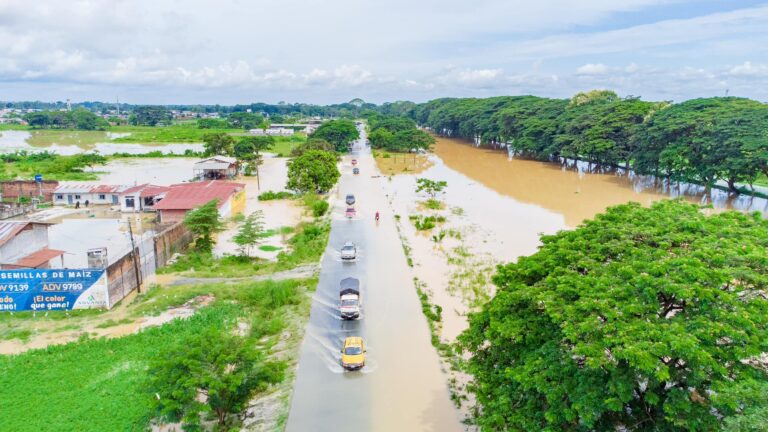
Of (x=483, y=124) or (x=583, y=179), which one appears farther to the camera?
(x=483, y=124)

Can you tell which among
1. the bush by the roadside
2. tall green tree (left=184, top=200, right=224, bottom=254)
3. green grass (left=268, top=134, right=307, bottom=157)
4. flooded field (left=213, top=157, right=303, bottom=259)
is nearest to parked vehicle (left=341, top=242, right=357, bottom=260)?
flooded field (left=213, top=157, right=303, bottom=259)

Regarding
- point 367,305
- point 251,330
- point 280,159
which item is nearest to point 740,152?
point 367,305

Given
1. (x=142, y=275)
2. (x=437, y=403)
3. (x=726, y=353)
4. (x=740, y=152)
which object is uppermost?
(x=740, y=152)

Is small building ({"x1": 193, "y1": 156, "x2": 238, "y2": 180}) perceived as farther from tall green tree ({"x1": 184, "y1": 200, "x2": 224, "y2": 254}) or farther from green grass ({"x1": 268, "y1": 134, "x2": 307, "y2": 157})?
tall green tree ({"x1": 184, "y1": 200, "x2": 224, "y2": 254})

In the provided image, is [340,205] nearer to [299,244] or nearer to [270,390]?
[299,244]

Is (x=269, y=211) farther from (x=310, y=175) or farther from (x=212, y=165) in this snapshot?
(x=212, y=165)

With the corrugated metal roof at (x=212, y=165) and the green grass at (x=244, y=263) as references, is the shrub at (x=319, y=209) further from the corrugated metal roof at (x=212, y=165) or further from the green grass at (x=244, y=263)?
the corrugated metal roof at (x=212, y=165)
